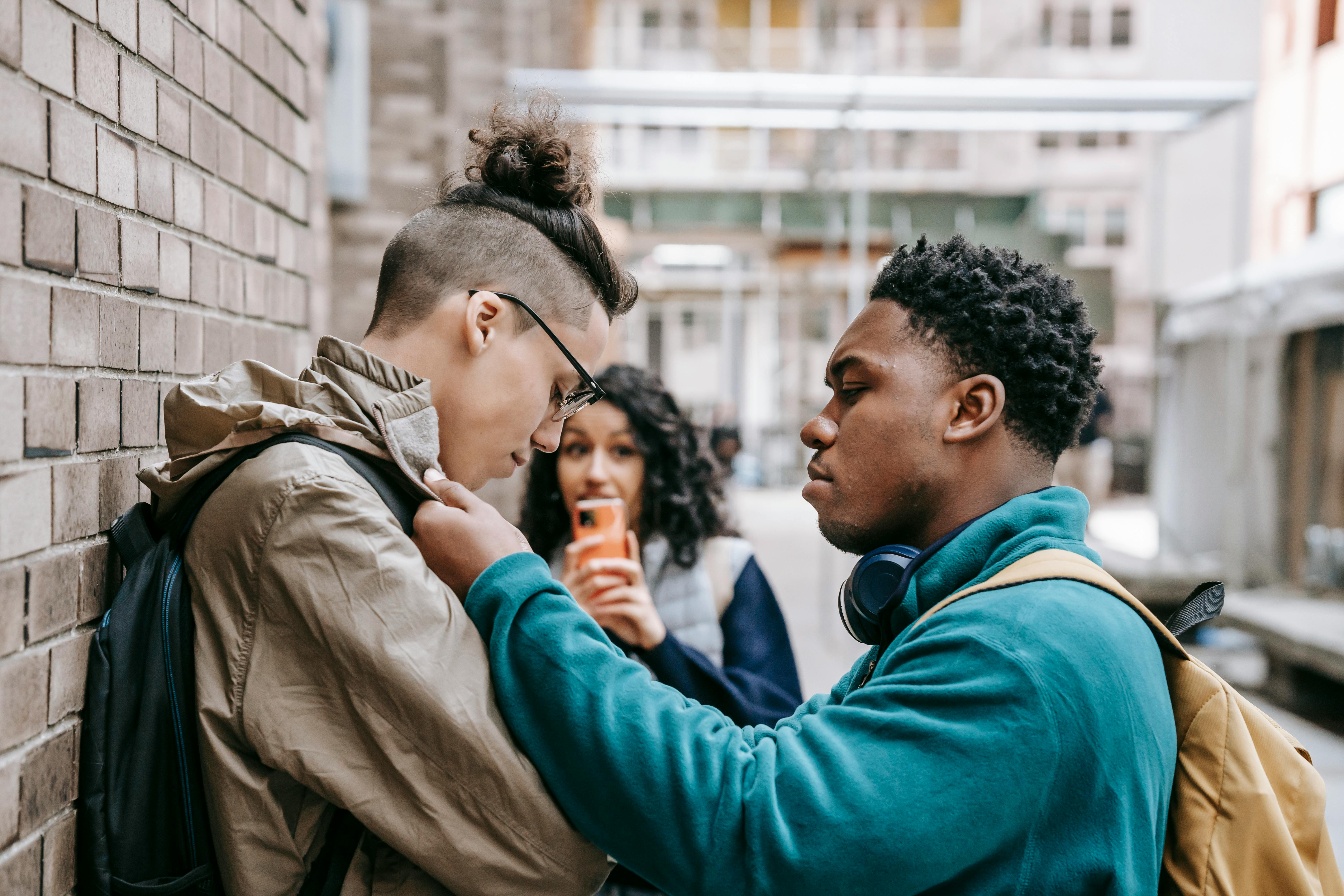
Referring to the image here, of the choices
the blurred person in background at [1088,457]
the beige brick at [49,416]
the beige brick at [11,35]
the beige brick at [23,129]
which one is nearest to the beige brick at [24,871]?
the beige brick at [49,416]

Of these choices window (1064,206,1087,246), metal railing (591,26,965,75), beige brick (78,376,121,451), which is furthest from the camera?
window (1064,206,1087,246)

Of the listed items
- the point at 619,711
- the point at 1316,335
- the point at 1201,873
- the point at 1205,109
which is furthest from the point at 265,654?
the point at 1316,335

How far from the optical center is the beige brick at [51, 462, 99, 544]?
51.8 inches

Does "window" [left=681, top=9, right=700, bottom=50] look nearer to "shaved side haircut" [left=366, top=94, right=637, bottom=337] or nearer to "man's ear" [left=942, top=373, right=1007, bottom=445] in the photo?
"shaved side haircut" [left=366, top=94, right=637, bottom=337]

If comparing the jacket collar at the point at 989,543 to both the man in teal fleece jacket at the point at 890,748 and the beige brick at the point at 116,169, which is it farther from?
the beige brick at the point at 116,169

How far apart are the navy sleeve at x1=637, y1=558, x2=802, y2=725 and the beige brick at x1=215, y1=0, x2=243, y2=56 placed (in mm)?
1619

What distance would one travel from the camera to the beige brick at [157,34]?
4.99ft

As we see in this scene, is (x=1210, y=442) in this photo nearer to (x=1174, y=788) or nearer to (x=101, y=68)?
(x=1174, y=788)

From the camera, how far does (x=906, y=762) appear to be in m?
1.23

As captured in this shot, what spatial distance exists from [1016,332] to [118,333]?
4.52 feet

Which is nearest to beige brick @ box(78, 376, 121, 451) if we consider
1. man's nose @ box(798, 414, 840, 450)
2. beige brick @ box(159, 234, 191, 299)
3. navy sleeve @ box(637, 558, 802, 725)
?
beige brick @ box(159, 234, 191, 299)

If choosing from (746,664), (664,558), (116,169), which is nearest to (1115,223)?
(664,558)

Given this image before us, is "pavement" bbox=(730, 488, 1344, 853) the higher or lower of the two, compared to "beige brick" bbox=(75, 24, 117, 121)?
lower

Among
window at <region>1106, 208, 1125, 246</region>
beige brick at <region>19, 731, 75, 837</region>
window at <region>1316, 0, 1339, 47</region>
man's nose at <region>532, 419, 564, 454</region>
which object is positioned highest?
window at <region>1106, 208, 1125, 246</region>
